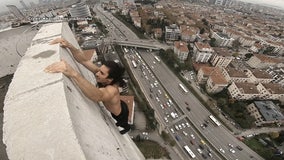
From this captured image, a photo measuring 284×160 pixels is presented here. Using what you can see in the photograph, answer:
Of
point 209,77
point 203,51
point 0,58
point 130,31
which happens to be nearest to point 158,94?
point 209,77

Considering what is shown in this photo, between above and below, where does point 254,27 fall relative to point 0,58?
below

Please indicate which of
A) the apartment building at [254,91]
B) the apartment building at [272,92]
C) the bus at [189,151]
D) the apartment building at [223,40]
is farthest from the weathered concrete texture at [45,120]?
the apartment building at [223,40]

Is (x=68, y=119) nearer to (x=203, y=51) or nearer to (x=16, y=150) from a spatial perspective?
(x=16, y=150)

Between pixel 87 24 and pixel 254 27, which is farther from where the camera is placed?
pixel 254 27

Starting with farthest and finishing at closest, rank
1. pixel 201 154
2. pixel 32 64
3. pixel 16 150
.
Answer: pixel 201 154 → pixel 32 64 → pixel 16 150

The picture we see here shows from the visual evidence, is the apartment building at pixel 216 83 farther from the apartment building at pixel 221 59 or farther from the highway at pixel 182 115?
the apartment building at pixel 221 59

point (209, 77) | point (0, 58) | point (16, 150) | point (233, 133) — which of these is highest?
point (16, 150)

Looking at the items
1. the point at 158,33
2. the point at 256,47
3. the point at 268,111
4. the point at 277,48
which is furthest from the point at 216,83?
the point at 277,48

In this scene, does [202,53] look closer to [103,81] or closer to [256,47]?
[256,47]
